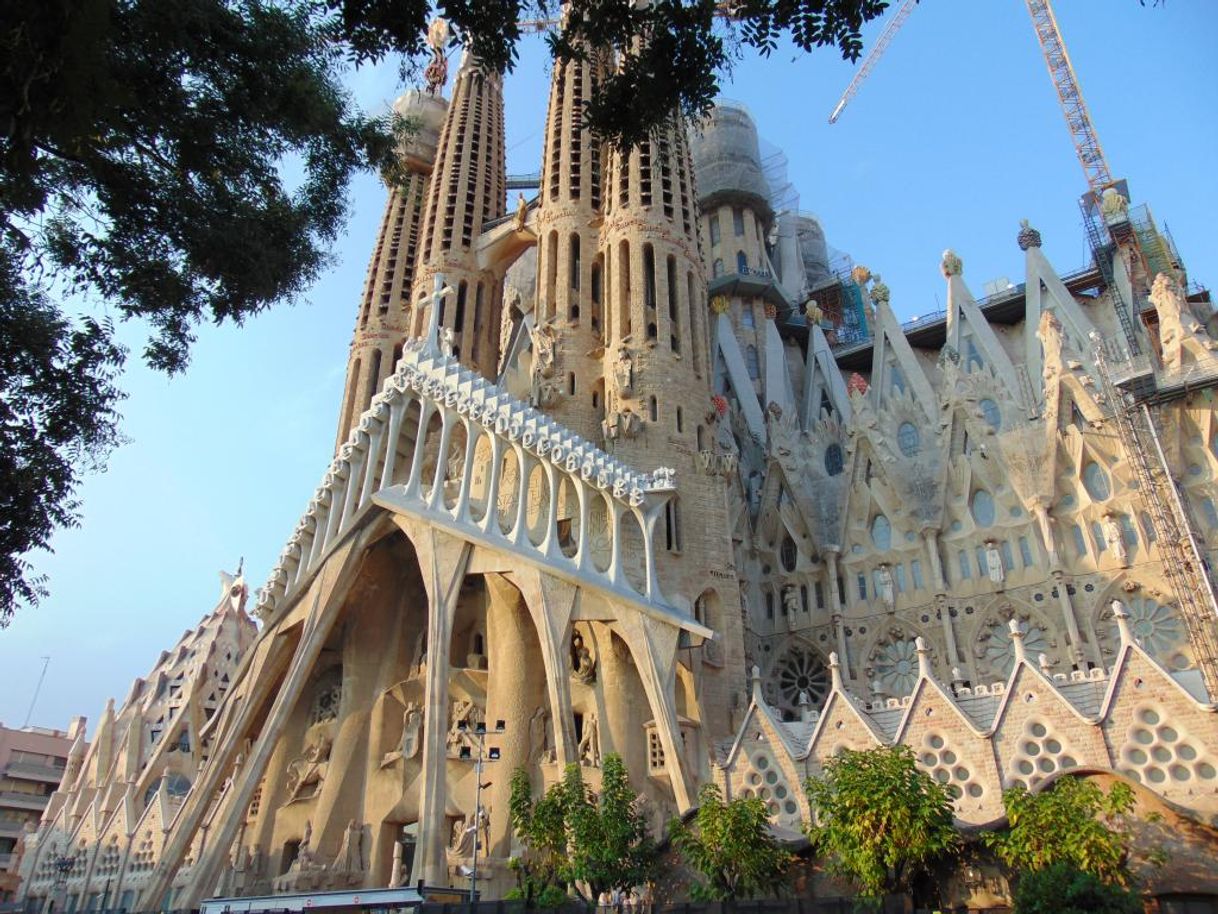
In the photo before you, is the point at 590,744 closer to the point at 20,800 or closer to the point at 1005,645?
the point at 1005,645

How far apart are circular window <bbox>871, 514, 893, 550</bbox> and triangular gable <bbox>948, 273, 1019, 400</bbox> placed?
7.05 meters

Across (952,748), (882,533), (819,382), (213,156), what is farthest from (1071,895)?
(819,382)

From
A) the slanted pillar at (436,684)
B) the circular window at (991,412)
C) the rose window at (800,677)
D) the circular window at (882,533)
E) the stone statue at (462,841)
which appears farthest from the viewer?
the circular window at (991,412)

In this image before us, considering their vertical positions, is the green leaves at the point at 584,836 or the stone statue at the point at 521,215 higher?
the stone statue at the point at 521,215

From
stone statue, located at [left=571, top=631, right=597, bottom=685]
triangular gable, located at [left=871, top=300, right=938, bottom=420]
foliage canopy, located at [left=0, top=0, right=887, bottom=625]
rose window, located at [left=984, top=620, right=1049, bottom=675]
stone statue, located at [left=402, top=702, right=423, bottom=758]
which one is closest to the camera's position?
foliage canopy, located at [left=0, top=0, right=887, bottom=625]

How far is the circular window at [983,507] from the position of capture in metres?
25.9

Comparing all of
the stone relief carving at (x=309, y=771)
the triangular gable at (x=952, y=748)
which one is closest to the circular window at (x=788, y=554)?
the triangular gable at (x=952, y=748)

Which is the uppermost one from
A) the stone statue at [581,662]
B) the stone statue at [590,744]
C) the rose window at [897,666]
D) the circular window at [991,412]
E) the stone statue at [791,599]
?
the circular window at [991,412]

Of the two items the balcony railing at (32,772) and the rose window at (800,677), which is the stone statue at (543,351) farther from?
the balcony railing at (32,772)

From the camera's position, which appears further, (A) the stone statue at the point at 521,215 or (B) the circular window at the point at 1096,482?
(A) the stone statue at the point at 521,215

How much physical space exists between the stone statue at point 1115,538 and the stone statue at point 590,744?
13.3 m

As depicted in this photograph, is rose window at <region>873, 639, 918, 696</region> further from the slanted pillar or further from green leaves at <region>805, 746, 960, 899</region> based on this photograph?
green leaves at <region>805, 746, 960, 899</region>

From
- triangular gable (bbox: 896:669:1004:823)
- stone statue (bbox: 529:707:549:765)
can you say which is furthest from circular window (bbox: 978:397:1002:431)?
stone statue (bbox: 529:707:549:765)

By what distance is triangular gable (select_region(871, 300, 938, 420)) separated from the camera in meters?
32.8
